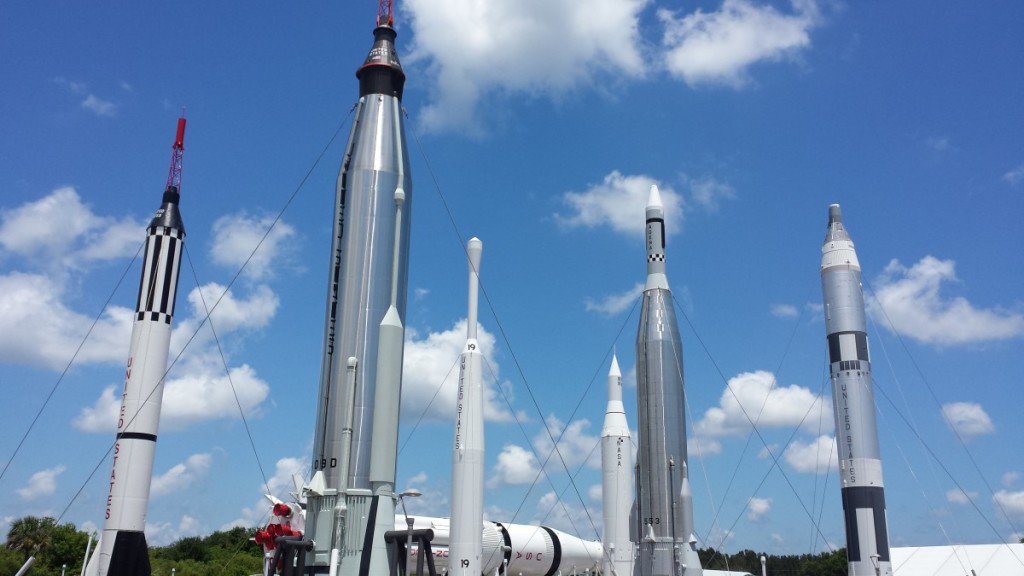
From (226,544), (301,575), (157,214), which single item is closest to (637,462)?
(301,575)

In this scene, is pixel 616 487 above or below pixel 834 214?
below

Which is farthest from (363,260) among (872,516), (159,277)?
(872,516)

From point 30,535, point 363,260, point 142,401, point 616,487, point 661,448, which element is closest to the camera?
point 363,260

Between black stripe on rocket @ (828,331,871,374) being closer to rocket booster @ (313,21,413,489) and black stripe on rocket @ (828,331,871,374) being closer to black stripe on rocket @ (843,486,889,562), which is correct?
black stripe on rocket @ (843,486,889,562)

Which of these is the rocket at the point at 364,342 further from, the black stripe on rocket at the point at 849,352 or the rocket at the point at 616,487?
the black stripe on rocket at the point at 849,352

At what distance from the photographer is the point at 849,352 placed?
26.7 metres

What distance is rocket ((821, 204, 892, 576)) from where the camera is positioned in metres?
24.7

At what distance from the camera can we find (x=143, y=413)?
23.5 m

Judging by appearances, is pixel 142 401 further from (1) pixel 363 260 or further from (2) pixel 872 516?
(2) pixel 872 516

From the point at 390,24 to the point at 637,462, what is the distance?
16217mm

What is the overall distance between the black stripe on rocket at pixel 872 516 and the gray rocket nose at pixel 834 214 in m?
9.81

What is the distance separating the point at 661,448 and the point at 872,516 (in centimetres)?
661

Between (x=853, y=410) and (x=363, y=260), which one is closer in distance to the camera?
(x=363, y=260)

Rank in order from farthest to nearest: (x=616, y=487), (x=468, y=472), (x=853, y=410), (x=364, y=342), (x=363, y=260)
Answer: (x=616, y=487)
(x=853, y=410)
(x=363, y=260)
(x=364, y=342)
(x=468, y=472)
